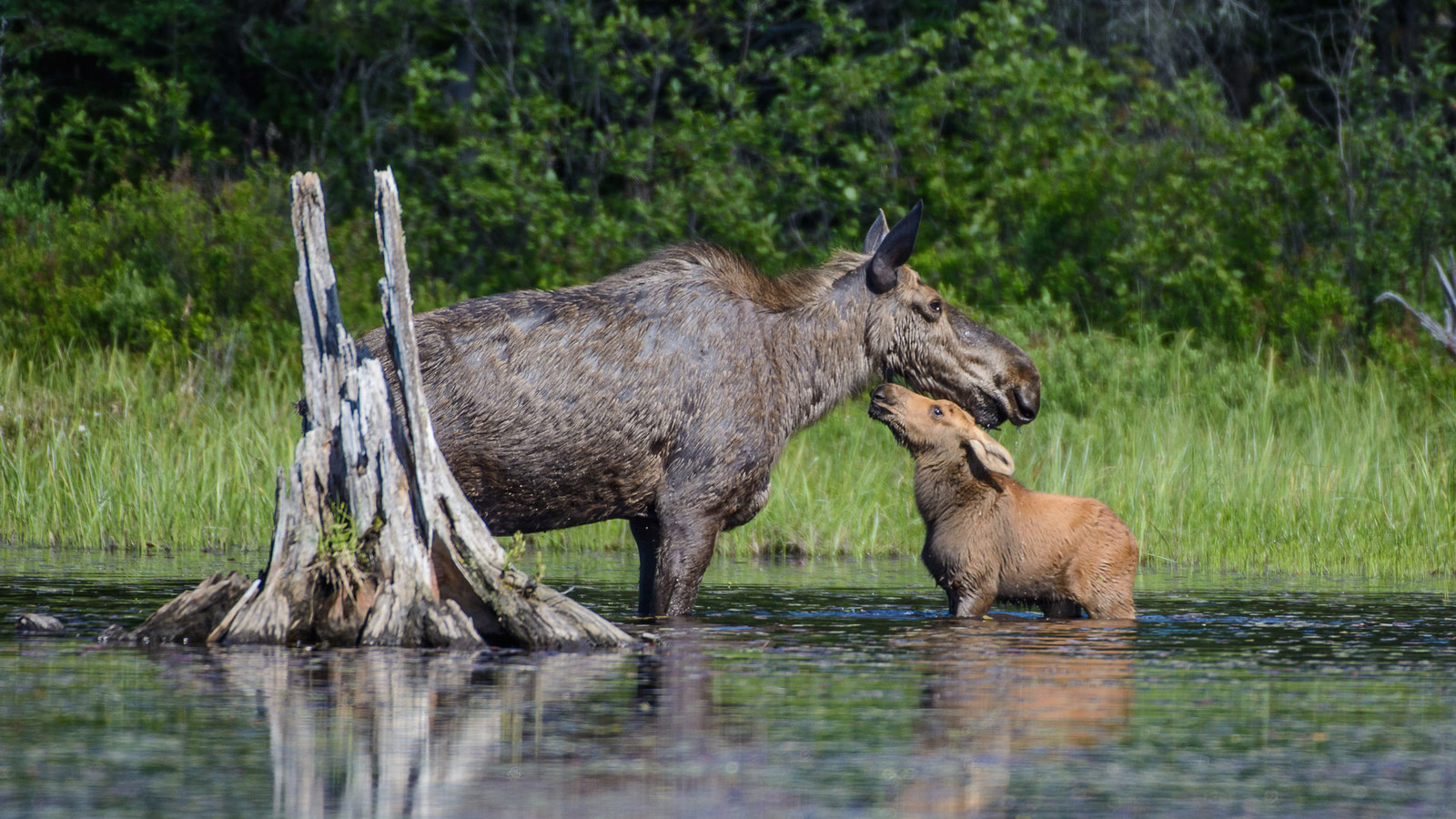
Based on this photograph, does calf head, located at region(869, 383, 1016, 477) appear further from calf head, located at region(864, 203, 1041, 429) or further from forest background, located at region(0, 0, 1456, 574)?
forest background, located at region(0, 0, 1456, 574)

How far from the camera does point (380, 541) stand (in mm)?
6848

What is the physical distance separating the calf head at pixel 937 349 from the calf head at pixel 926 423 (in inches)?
4.7

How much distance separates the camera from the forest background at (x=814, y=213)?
1252 centimetres

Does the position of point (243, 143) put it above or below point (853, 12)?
below

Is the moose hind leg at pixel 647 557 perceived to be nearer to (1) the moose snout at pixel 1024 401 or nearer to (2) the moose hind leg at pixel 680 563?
(2) the moose hind leg at pixel 680 563

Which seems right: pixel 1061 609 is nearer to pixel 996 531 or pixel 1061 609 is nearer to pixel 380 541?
pixel 996 531

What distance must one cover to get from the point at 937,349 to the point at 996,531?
2.92 feet

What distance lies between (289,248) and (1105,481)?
Answer: 9097 mm

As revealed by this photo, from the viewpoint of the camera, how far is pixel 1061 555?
28.1 ft

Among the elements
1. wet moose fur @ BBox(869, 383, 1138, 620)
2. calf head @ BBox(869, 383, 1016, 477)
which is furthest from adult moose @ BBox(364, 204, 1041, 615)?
wet moose fur @ BBox(869, 383, 1138, 620)

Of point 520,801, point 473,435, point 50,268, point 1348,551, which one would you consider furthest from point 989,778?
point 50,268

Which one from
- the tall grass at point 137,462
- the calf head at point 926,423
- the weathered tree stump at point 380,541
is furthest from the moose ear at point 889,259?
the tall grass at point 137,462

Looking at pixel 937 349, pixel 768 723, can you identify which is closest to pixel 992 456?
pixel 937 349

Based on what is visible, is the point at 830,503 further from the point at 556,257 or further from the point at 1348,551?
the point at 556,257
